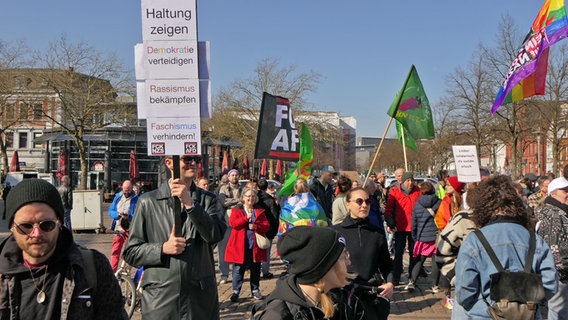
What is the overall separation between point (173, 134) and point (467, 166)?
475 centimetres

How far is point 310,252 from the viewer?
2.76m

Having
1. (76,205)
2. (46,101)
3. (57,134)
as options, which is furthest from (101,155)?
(76,205)

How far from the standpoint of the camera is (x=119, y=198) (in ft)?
34.8

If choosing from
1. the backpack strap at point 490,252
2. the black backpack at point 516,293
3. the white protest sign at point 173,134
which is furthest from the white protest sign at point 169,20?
the black backpack at point 516,293

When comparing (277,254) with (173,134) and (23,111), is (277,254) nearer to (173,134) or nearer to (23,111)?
(173,134)

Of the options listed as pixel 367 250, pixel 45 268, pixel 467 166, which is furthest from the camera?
pixel 467 166

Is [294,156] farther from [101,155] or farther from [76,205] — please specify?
[101,155]

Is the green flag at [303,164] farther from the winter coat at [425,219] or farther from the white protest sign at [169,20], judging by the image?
the white protest sign at [169,20]

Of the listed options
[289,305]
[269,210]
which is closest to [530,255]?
[289,305]

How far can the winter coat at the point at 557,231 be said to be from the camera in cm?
516

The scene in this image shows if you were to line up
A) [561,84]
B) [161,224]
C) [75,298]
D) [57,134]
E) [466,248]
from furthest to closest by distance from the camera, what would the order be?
[57,134], [561,84], [161,224], [466,248], [75,298]

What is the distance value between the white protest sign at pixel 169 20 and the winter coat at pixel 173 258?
1066 mm

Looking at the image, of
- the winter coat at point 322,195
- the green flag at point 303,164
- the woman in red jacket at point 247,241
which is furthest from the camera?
the winter coat at point 322,195

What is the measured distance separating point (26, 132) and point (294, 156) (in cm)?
7279
